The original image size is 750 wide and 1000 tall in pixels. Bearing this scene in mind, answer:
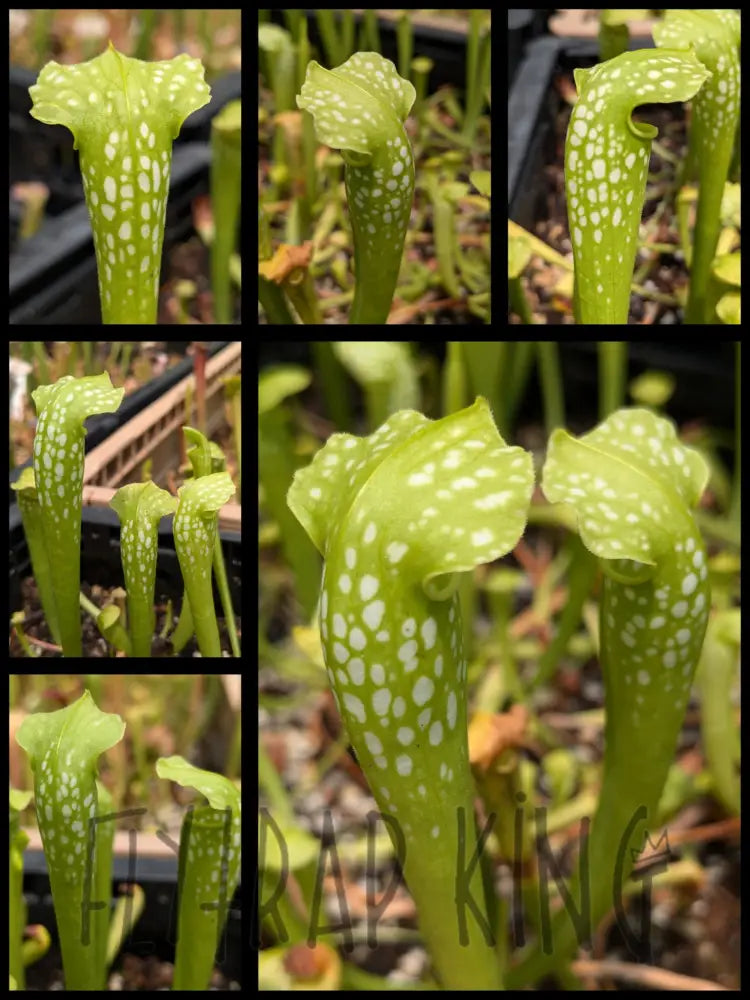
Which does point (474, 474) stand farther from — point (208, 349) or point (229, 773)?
point (229, 773)

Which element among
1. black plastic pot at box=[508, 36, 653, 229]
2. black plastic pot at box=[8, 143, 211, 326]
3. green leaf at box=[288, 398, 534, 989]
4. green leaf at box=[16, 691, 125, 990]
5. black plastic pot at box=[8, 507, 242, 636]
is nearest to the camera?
green leaf at box=[288, 398, 534, 989]

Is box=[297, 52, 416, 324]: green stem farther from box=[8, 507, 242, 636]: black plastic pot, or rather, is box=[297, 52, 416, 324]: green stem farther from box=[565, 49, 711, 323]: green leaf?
box=[8, 507, 242, 636]: black plastic pot

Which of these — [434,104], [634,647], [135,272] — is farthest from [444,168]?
[634,647]

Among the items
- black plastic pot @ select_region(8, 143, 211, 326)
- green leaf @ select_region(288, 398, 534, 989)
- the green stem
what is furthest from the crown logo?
black plastic pot @ select_region(8, 143, 211, 326)

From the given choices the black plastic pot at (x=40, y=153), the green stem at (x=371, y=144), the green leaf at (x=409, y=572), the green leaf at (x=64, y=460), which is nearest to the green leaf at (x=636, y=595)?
the green leaf at (x=409, y=572)

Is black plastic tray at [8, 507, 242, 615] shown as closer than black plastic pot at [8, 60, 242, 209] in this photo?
Yes

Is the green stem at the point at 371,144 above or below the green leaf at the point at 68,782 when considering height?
above

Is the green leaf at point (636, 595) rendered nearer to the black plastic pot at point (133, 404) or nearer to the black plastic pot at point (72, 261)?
the black plastic pot at point (133, 404)

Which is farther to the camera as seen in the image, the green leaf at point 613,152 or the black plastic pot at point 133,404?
the black plastic pot at point 133,404


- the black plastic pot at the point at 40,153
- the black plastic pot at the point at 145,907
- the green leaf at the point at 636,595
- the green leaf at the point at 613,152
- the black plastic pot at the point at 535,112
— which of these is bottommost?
the black plastic pot at the point at 145,907
